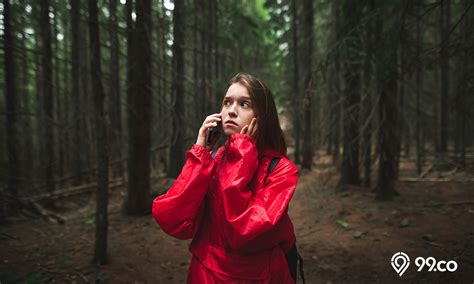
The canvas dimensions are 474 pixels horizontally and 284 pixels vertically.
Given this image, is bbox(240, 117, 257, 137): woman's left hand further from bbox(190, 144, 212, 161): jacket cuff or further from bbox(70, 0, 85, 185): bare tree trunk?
bbox(70, 0, 85, 185): bare tree trunk

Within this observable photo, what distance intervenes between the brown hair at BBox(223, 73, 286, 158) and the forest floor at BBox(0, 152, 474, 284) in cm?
340

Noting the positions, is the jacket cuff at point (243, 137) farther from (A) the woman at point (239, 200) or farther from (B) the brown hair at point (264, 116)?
(B) the brown hair at point (264, 116)

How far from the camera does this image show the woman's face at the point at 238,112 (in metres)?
1.73

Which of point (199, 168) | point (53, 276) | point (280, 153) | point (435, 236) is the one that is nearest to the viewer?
point (199, 168)

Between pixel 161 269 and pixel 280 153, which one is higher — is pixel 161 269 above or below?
below

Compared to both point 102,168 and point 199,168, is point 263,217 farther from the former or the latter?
point 102,168

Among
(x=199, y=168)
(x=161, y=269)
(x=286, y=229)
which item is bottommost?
(x=161, y=269)

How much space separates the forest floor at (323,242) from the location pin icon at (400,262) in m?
0.07

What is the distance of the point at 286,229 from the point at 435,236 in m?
4.94

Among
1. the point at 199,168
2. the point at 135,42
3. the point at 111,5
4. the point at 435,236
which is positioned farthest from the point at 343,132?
the point at 199,168

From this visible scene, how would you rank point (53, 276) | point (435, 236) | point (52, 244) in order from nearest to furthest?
point (53, 276) → point (435, 236) → point (52, 244)

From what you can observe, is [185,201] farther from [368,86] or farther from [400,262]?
[368,86]

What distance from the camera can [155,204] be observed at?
1.64 m

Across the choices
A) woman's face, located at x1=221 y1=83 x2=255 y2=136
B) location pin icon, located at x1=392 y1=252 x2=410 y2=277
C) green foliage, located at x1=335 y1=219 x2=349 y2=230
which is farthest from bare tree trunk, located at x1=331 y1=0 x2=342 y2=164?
woman's face, located at x1=221 y1=83 x2=255 y2=136
